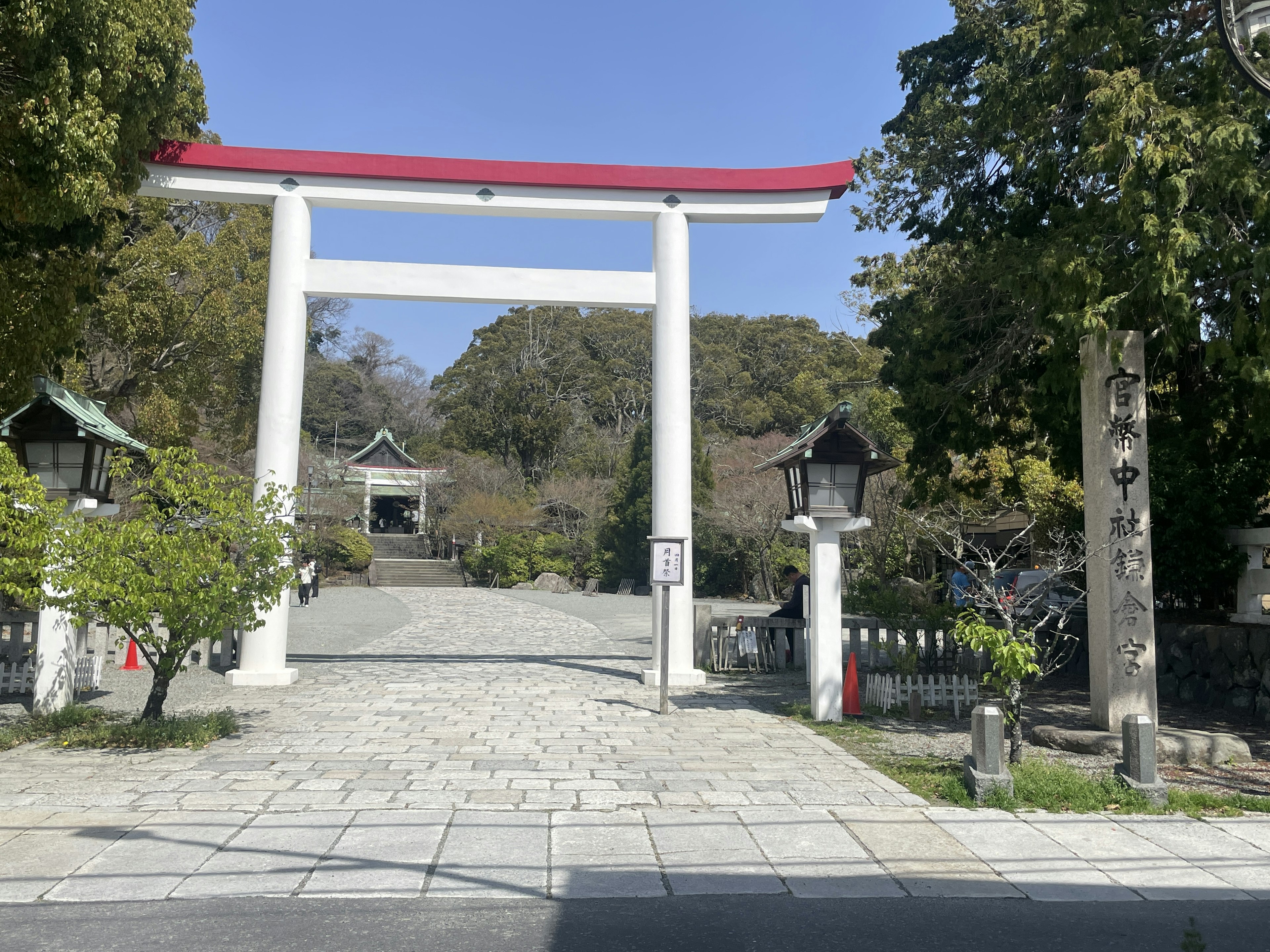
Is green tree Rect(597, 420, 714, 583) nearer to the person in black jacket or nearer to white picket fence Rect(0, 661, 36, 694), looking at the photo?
the person in black jacket

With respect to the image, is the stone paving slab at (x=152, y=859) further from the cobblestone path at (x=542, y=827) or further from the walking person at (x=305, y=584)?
the walking person at (x=305, y=584)

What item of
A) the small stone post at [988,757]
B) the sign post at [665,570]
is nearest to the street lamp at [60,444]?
the sign post at [665,570]

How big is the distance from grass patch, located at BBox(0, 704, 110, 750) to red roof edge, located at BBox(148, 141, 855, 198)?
6.77 metres

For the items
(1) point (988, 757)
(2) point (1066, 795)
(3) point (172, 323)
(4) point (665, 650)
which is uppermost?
(3) point (172, 323)

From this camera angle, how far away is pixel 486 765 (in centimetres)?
714

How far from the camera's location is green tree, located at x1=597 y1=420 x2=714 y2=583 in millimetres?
34250

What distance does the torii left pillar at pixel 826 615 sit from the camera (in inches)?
373

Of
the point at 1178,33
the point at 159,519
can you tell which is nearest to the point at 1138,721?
the point at 1178,33

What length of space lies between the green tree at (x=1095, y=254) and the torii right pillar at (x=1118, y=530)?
0.31 m

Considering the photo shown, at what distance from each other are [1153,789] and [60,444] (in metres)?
9.75

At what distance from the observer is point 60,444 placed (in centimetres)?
920

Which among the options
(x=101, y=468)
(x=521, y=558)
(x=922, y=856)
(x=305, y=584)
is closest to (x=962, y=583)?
(x=922, y=856)

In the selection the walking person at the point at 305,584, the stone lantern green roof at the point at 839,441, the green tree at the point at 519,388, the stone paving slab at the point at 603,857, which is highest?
the green tree at the point at 519,388

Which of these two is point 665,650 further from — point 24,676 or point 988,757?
point 24,676
